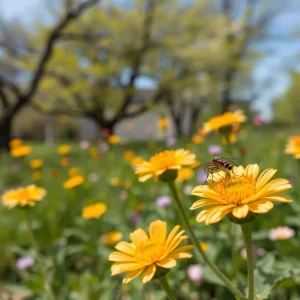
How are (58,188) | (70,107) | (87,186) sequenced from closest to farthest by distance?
(87,186), (58,188), (70,107)

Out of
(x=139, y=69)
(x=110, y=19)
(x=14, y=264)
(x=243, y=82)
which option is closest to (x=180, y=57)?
(x=139, y=69)

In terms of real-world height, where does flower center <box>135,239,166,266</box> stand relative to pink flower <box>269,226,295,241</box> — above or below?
above

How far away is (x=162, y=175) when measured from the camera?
0.79 meters

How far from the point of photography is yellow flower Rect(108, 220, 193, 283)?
604 mm

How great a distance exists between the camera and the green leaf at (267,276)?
71cm

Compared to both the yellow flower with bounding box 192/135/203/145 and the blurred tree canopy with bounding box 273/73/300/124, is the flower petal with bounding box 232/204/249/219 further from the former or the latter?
the blurred tree canopy with bounding box 273/73/300/124

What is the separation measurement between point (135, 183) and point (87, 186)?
0.34 meters

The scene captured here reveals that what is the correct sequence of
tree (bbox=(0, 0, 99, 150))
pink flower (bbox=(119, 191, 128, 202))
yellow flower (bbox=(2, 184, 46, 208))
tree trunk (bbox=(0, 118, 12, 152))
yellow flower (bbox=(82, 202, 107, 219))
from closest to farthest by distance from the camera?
yellow flower (bbox=(2, 184, 46, 208))
yellow flower (bbox=(82, 202, 107, 219))
pink flower (bbox=(119, 191, 128, 202))
tree (bbox=(0, 0, 99, 150))
tree trunk (bbox=(0, 118, 12, 152))

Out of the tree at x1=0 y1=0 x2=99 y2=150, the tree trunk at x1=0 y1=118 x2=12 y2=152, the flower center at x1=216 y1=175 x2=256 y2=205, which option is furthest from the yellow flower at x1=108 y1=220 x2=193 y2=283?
the tree trunk at x1=0 y1=118 x2=12 y2=152

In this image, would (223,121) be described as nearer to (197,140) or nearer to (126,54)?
(197,140)

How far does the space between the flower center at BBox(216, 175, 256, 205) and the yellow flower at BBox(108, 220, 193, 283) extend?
0.37ft

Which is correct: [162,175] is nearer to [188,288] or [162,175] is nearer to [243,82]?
[188,288]

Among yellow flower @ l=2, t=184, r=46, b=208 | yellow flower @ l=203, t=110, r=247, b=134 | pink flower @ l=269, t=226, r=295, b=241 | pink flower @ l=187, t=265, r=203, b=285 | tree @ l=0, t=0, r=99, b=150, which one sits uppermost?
yellow flower @ l=203, t=110, r=247, b=134

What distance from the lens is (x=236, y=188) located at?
548 mm
